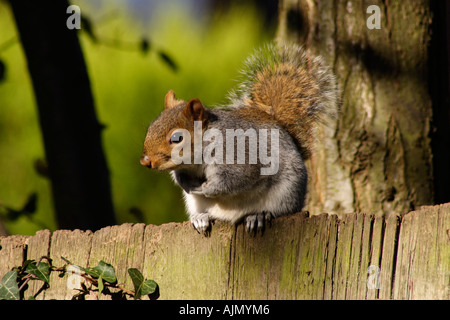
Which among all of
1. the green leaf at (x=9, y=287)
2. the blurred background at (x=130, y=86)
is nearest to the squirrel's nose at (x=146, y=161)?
the green leaf at (x=9, y=287)

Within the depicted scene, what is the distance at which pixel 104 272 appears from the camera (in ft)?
5.16

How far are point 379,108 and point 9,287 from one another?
1.34 m

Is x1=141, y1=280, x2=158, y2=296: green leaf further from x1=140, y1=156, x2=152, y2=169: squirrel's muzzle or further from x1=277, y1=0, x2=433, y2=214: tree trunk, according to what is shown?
x1=277, y1=0, x2=433, y2=214: tree trunk

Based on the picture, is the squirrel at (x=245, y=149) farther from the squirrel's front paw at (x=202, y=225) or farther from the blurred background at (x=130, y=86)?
the blurred background at (x=130, y=86)

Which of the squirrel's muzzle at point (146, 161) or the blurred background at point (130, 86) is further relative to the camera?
the blurred background at point (130, 86)

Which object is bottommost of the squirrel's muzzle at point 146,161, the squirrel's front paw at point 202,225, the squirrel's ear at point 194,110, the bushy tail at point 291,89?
the squirrel's front paw at point 202,225

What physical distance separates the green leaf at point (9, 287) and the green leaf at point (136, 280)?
0.30 m

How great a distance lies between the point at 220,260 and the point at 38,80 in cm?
106

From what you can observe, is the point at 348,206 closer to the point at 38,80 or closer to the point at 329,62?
the point at 329,62

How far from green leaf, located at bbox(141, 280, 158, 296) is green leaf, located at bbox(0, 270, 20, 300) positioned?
314 mm

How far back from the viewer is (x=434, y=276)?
1311 mm

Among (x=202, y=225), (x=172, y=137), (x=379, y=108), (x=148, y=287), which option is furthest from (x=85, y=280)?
(x=379, y=108)

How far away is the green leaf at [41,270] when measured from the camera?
5.32ft
